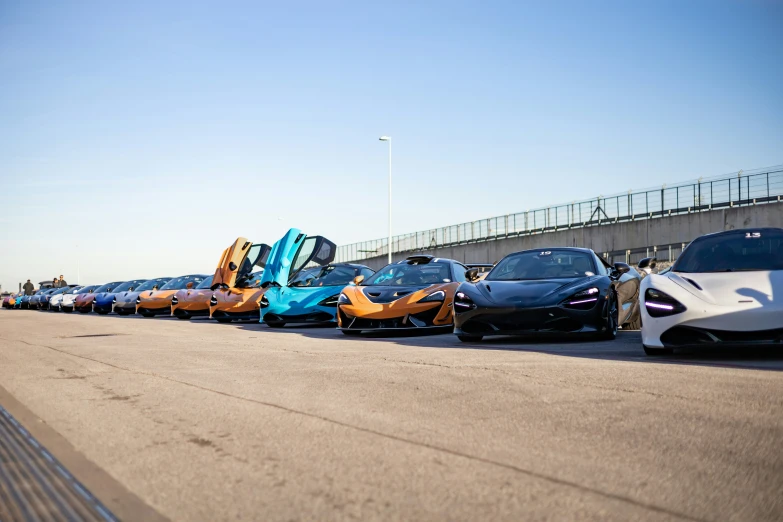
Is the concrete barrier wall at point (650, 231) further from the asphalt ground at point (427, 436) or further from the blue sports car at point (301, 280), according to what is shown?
the asphalt ground at point (427, 436)

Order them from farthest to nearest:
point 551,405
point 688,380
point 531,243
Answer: point 531,243 → point 688,380 → point 551,405

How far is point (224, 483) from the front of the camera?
358 centimetres

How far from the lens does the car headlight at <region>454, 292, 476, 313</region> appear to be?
11.1m

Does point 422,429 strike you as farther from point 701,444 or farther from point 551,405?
point 701,444

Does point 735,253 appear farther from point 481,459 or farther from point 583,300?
point 481,459

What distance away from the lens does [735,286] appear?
8039 millimetres

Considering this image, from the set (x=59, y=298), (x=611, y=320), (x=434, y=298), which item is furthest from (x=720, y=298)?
(x=59, y=298)

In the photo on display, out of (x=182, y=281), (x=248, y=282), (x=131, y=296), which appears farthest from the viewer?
(x=131, y=296)

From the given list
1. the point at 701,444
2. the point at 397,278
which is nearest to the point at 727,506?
the point at 701,444

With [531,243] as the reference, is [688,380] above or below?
below

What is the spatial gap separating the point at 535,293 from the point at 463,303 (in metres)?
1.02

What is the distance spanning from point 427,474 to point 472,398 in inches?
84.8

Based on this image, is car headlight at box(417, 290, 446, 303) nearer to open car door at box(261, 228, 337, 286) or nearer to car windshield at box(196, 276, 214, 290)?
open car door at box(261, 228, 337, 286)

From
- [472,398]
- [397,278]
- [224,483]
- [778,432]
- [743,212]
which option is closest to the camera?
[224,483]
